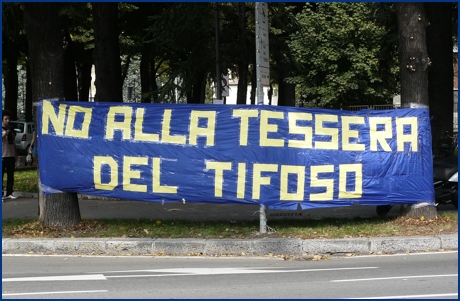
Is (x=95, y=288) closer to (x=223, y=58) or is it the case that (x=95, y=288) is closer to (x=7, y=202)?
(x=7, y=202)

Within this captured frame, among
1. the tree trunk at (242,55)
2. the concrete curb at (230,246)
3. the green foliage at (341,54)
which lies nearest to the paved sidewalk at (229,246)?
the concrete curb at (230,246)

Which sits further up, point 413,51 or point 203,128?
point 413,51

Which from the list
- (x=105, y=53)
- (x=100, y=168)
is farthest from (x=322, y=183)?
(x=105, y=53)

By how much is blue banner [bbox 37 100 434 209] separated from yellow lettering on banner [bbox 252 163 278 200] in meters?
0.02

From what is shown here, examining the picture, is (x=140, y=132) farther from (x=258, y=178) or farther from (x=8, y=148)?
(x=8, y=148)

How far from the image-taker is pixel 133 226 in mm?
12250

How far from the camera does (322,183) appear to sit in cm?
1186

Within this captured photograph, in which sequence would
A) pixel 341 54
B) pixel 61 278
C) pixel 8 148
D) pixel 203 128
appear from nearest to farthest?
pixel 61 278 → pixel 203 128 → pixel 8 148 → pixel 341 54

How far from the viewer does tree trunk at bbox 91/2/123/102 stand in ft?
55.4

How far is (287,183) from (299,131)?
87cm

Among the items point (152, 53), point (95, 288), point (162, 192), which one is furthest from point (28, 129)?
point (95, 288)

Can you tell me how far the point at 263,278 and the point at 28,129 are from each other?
Answer: 1144 inches

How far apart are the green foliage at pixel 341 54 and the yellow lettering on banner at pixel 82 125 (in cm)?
2890

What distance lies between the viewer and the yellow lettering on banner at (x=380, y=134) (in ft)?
39.5
